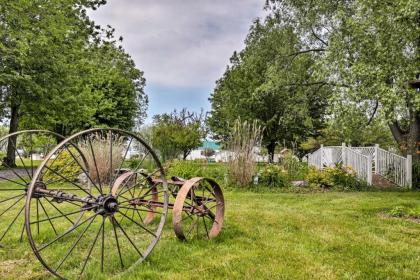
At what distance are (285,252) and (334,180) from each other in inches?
280

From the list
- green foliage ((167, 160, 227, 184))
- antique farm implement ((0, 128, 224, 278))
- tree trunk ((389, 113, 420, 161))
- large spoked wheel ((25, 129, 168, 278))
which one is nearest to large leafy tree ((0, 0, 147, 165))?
green foliage ((167, 160, 227, 184))

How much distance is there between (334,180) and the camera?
10094 mm

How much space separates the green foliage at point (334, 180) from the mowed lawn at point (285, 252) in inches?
170

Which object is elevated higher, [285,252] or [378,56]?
[378,56]

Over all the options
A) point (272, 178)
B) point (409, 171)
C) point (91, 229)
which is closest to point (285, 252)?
point (91, 229)

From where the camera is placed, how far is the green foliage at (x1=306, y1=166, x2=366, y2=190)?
390 inches

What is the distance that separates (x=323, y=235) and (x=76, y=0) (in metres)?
13.7

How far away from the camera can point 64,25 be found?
12766 mm

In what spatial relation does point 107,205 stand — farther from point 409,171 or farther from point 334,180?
point 409,171

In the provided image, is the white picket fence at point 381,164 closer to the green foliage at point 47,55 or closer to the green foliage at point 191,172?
the green foliage at point 191,172

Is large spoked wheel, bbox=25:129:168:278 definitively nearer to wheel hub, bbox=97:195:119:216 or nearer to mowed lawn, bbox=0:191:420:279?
wheel hub, bbox=97:195:119:216

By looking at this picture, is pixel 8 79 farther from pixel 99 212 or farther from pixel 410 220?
pixel 410 220

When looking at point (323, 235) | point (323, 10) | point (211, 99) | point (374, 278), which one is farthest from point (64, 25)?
point (211, 99)

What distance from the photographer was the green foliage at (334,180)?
32.5 ft
